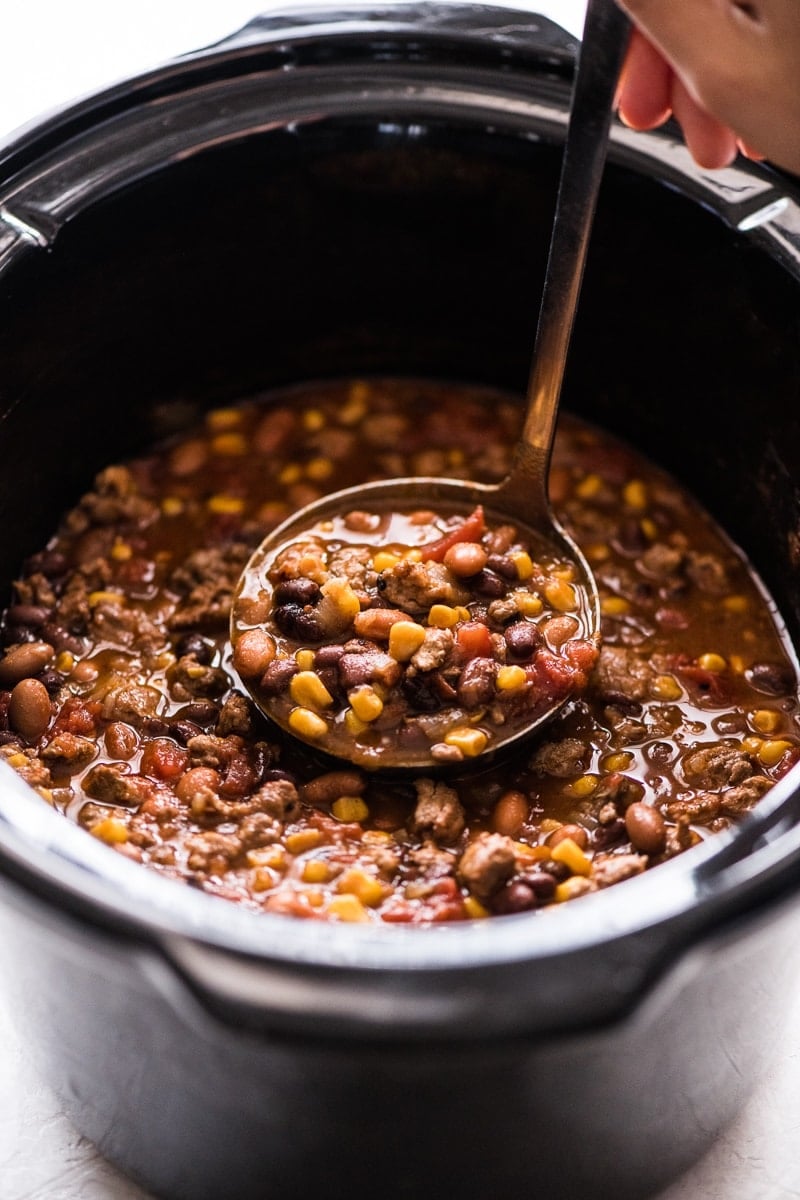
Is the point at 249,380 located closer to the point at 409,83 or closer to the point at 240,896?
the point at 409,83

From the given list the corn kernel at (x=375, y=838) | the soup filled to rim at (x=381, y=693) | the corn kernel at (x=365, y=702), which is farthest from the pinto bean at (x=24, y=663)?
the corn kernel at (x=375, y=838)

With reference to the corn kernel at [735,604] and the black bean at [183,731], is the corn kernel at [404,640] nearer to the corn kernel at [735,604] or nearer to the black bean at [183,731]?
the black bean at [183,731]

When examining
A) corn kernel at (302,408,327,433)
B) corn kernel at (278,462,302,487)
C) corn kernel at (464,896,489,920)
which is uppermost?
corn kernel at (302,408,327,433)

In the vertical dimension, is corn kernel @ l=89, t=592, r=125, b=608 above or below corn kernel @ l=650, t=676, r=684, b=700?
below

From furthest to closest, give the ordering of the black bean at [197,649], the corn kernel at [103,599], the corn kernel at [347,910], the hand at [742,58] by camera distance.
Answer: the corn kernel at [103,599] < the black bean at [197,649] < the corn kernel at [347,910] < the hand at [742,58]

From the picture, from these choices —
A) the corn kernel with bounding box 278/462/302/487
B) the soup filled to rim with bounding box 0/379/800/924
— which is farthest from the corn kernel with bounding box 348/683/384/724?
the corn kernel with bounding box 278/462/302/487

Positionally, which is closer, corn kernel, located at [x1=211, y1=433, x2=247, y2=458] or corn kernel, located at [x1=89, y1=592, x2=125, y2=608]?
corn kernel, located at [x1=89, y1=592, x2=125, y2=608]

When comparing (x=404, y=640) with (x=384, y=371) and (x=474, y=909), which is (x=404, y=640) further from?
(x=384, y=371)

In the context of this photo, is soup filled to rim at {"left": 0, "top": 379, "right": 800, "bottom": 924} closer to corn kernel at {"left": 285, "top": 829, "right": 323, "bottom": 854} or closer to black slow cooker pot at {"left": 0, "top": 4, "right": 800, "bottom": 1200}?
corn kernel at {"left": 285, "top": 829, "right": 323, "bottom": 854}
